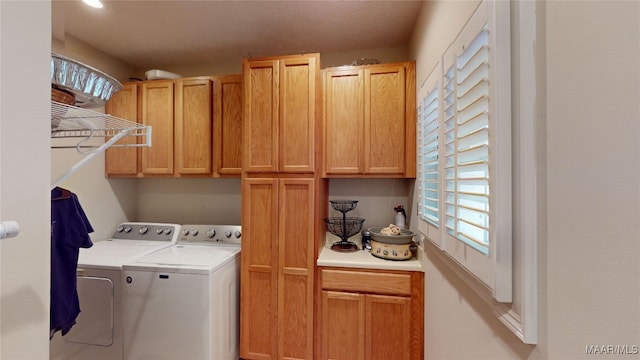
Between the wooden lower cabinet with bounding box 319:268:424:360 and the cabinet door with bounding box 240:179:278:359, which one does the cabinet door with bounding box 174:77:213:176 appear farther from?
the wooden lower cabinet with bounding box 319:268:424:360

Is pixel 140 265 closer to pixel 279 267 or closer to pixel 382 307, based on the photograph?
pixel 279 267

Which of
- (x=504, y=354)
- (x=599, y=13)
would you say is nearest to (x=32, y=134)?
(x=599, y=13)

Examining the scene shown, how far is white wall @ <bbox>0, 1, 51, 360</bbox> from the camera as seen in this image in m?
0.53

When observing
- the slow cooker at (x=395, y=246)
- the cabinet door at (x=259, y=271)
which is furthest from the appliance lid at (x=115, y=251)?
the slow cooker at (x=395, y=246)

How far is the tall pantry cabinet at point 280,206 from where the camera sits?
1.84 metres

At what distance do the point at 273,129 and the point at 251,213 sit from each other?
65 centimetres

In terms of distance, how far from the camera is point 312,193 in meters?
1.84

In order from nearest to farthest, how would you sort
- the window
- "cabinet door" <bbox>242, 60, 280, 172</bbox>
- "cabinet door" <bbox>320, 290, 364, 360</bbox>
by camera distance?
the window
"cabinet door" <bbox>320, 290, 364, 360</bbox>
"cabinet door" <bbox>242, 60, 280, 172</bbox>

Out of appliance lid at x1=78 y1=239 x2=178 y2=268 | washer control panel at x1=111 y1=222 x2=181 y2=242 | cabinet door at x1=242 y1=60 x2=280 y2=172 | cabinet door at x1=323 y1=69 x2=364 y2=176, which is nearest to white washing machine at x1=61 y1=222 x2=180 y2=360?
appliance lid at x1=78 y1=239 x2=178 y2=268

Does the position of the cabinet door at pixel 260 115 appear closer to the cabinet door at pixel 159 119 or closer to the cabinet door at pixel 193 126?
the cabinet door at pixel 193 126

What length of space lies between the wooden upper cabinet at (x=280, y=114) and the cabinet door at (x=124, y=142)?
1.28 m

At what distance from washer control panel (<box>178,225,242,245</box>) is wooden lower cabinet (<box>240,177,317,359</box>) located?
16.2 inches

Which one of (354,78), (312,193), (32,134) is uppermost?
(354,78)

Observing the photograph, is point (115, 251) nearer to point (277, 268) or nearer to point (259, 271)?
point (259, 271)
